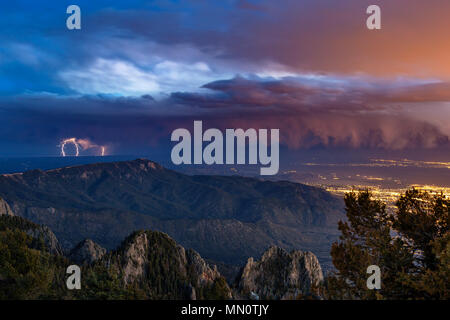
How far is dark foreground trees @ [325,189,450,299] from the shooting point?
28141mm

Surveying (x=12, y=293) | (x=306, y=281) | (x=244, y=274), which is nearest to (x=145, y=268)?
(x=244, y=274)

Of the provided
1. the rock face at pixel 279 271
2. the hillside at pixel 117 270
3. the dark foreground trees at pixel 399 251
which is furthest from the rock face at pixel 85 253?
the dark foreground trees at pixel 399 251

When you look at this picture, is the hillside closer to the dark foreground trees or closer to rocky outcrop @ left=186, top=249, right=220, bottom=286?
rocky outcrop @ left=186, top=249, right=220, bottom=286

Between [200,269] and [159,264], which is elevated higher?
[159,264]

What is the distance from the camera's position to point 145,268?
155000 millimetres

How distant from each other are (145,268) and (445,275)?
143m

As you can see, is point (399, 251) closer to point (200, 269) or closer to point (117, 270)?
point (117, 270)

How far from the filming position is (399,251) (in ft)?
106

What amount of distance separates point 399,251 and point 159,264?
13966 centimetres

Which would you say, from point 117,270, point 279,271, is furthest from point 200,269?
point 117,270

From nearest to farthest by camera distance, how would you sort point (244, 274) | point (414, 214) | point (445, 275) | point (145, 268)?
point (445, 275) < point (414, 214) < point (244, 274) < point (145, 268)

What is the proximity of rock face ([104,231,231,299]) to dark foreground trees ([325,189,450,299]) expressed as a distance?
4214 inches
